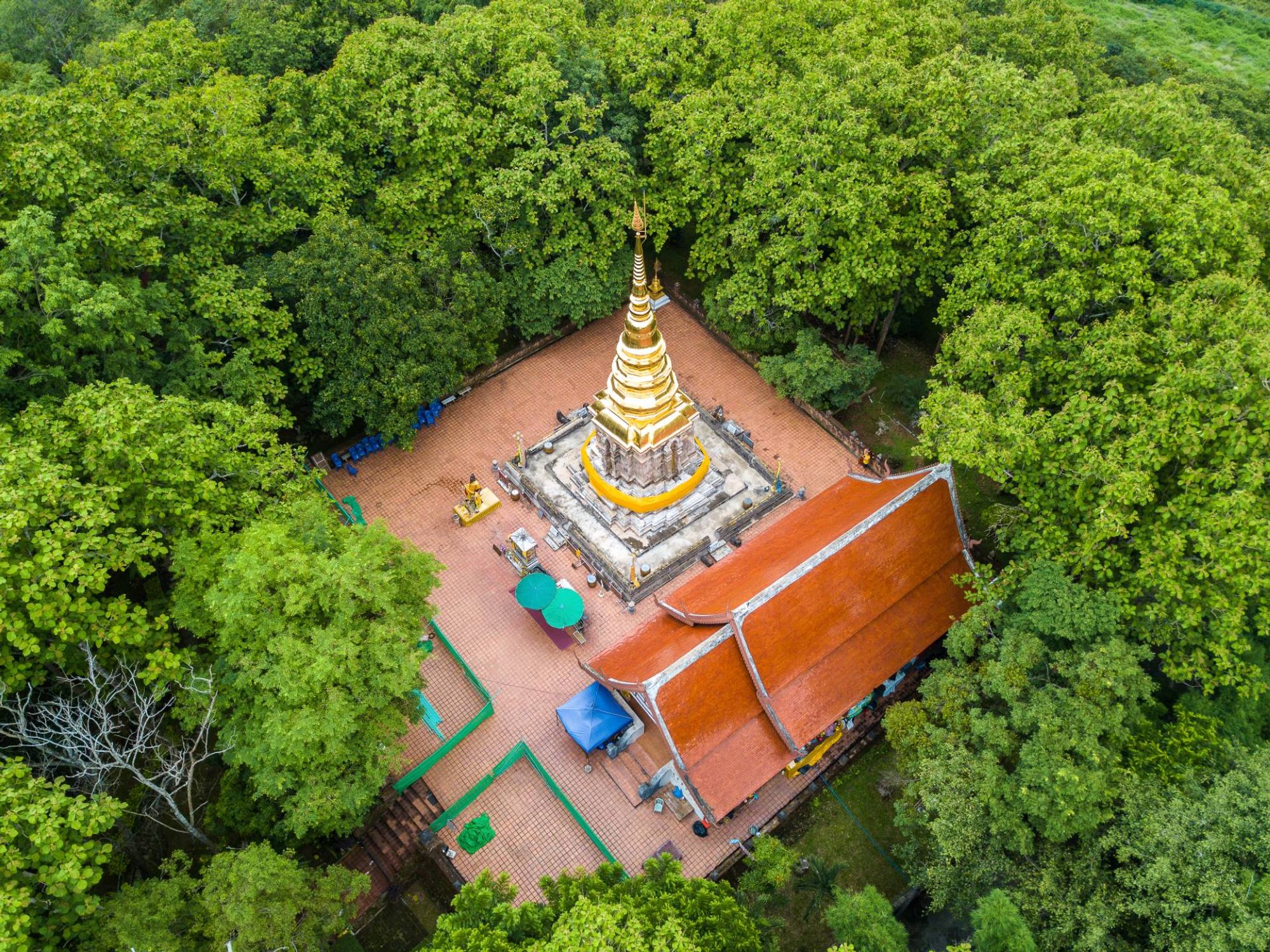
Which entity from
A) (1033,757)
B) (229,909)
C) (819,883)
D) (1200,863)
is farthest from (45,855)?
(1200,863)

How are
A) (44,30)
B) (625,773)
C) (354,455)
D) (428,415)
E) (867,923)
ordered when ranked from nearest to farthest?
(867,923)
(625,773)
(354,455)
(428,415)
(44,30)

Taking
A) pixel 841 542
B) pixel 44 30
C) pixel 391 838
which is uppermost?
pixel 44 30

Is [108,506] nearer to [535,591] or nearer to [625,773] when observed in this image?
[535,591]

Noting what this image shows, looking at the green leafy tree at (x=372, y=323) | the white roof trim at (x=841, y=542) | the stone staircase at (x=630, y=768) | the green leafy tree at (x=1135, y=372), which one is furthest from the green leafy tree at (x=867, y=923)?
the green leafy tree at (x=372, y=323)

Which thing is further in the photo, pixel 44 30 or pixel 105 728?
pixel 44 30

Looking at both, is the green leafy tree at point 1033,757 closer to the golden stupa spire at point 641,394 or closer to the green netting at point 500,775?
the green netting at point 500,775

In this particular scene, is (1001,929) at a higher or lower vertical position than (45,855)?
lower
